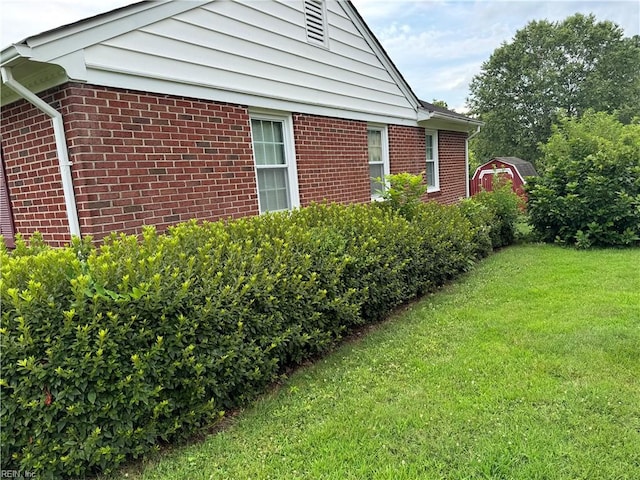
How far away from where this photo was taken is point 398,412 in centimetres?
274

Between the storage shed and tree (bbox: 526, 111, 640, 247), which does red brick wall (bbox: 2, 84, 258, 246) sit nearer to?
tree (bbox: 526, 111, 640, 247)

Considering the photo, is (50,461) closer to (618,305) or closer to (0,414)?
(0,414)

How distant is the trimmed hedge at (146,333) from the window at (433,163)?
7.30 m

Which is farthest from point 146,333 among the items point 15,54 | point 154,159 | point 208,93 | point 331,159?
point 331,159

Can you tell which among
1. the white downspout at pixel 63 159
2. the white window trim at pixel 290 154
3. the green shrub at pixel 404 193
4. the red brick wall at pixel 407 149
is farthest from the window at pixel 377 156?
the white downspout at pixel 63 159

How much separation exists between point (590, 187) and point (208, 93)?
7608mm

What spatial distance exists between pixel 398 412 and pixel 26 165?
452cm

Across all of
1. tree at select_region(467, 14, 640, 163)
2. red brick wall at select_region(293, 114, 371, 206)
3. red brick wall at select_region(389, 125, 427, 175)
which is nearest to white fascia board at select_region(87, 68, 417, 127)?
red brick wall at select_region(293, 114, 371, 206)

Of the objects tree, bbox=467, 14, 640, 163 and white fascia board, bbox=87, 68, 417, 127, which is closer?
white fascia board, bbox=87, 68, 417, 127

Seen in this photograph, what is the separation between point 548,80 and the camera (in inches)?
1196

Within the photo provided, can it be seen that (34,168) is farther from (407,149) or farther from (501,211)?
(501,211)

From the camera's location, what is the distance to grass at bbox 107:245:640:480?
2254 millimetres

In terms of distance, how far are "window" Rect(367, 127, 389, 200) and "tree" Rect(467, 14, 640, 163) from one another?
2663cm

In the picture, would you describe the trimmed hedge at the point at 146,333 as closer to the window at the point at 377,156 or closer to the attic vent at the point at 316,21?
the attic vent at the point at 316,21
